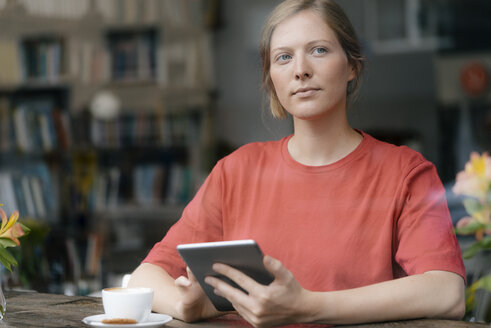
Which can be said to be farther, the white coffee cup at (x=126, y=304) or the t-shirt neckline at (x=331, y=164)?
the t-shirt neckline at (x=331, y=164)

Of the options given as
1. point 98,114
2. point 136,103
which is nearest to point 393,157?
point 136,103

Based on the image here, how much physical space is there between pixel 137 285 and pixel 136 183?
203 cm

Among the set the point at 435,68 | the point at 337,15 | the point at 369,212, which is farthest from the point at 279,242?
the point at 435,68

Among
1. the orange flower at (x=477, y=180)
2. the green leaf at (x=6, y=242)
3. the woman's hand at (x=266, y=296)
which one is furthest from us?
the green leaf at (x=6, y=242)

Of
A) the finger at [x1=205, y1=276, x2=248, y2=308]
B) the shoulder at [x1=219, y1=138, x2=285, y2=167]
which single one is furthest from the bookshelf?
the finger at [x1=205, y1=276, x2=248, y2=308]

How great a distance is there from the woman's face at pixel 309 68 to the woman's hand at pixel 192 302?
18.8 inches

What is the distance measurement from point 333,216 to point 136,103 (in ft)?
8.09

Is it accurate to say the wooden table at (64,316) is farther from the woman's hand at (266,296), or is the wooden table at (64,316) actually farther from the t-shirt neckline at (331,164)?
the t-shirt neckline at (331,164)

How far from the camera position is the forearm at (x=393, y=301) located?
4.15 ft

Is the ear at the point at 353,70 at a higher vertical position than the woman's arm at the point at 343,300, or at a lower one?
higher

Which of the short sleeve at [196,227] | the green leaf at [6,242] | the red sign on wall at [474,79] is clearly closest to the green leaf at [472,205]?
the short sleeve at [196,227]

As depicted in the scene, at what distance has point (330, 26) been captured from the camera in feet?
5.32

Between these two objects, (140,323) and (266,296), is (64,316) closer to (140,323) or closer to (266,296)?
(140,323)

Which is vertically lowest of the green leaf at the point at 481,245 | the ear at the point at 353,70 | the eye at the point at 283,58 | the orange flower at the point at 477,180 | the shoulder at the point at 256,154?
the green leaf at the point at 481,245
